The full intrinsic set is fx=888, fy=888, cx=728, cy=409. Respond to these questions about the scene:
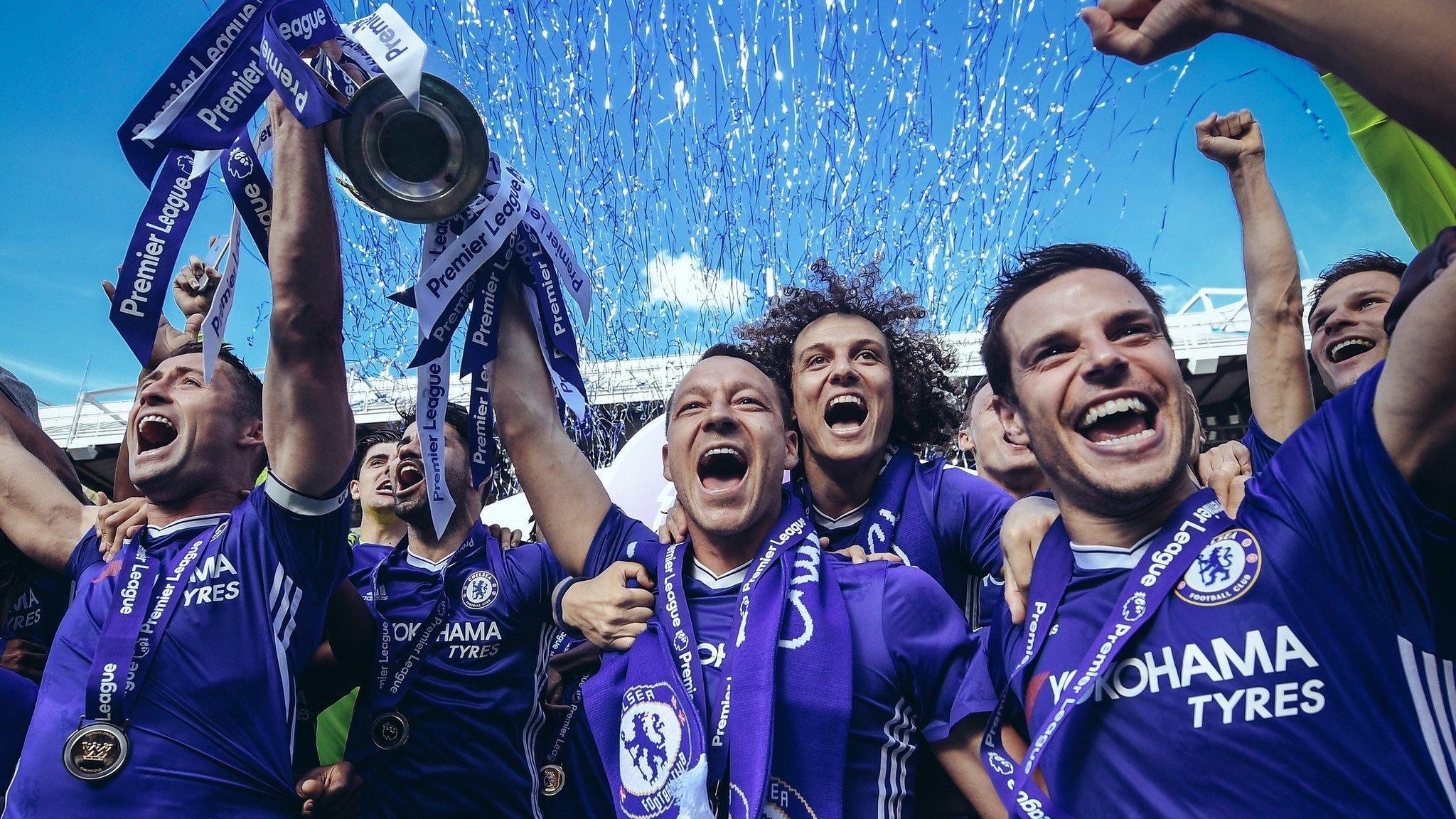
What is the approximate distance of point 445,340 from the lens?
2.62m

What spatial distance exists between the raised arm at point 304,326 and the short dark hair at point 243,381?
2.05ft

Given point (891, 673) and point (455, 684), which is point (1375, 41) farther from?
point (455, 684)

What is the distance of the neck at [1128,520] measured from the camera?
1.86m

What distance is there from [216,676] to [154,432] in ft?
3.21

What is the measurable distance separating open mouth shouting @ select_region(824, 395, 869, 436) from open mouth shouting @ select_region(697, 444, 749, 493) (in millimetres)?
479

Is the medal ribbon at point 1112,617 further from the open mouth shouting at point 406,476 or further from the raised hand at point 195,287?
the raised hand at point 195,287

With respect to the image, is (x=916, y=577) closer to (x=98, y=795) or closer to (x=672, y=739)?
(x=672, y=739)

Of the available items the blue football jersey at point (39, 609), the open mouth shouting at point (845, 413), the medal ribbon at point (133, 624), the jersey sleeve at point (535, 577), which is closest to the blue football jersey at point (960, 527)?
the open mouth shouting at point (845, 413)

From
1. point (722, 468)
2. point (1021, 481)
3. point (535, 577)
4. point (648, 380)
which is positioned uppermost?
point (648, 380)

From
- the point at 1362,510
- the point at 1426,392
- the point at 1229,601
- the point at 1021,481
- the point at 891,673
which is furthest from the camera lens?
the point at 1021,481

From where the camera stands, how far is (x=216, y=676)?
2.47m

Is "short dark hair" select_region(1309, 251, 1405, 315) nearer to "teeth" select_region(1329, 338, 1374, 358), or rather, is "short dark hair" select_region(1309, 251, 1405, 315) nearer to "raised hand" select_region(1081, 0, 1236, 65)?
"teeth" select_region(1329, 338, 1374, 358)

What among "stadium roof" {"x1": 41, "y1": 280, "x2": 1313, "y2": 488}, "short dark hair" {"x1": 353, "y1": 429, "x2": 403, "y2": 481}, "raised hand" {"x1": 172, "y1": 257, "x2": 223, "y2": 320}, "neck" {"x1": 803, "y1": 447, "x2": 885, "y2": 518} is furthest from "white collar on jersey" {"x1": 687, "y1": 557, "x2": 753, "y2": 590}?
"stadium roof" {"x1": 41, "y1": 280, "x2": 1313, "y2": 488}

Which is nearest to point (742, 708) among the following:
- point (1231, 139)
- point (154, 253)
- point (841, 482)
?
point (841, 482)
